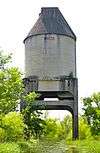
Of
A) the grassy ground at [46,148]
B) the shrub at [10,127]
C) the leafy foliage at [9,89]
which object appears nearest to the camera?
the grassy ground at [46,148]

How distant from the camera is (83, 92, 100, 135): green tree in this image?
5106 centimetres

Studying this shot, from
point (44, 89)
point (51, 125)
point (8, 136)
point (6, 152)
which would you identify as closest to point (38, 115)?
point (51, 125)

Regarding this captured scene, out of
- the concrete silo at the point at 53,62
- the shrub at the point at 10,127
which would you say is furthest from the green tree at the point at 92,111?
the shrub at the point at 10,127

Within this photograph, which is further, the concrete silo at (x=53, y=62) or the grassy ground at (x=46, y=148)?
the concrete silo at (x=53, y=62)

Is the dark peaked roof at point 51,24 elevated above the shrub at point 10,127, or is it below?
above

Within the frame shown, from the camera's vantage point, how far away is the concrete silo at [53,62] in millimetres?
40656

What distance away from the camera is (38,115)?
55.4m

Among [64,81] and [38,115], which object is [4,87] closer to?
[64,81]

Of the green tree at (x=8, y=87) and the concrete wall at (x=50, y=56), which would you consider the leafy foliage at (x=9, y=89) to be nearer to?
the green tree at (x=8, y=87)

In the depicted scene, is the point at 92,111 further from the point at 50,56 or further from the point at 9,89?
the point at 9,89

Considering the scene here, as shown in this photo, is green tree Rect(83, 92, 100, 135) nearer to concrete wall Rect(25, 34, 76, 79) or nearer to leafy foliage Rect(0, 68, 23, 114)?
concrete wall Rect(25, 34, 76, 79)

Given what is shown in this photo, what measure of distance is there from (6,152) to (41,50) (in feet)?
77.2

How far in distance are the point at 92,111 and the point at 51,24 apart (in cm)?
1424

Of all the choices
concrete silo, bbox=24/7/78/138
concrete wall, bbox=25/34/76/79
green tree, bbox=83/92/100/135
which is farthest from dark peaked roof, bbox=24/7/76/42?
green tree, bbox=83/92/100/135
